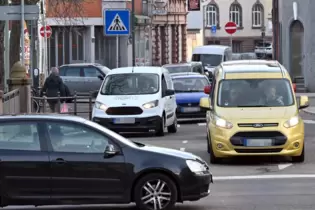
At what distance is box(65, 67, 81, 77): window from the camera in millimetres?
41406

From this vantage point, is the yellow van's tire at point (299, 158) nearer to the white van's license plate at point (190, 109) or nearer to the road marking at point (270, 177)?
the road marking at point (270, 177)

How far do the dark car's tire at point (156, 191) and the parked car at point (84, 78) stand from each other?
2887cm

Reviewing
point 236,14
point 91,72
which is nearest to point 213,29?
point 236,14

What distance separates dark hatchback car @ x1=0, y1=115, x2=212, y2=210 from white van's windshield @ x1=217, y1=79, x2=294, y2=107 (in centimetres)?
638

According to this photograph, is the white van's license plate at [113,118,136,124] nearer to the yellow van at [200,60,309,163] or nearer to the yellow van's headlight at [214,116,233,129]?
the yellow van at [200,60,309,163]

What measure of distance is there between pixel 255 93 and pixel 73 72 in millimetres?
23589

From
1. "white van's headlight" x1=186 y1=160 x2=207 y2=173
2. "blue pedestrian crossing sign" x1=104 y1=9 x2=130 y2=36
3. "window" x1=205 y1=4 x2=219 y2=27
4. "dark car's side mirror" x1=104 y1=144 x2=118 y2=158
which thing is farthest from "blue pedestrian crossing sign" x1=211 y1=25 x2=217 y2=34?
"dark car's side mirror" x1=104 y1=144 x2=118 y2=158

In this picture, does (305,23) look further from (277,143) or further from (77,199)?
(77,199)

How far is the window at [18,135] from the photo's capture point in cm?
1207

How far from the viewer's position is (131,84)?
24734mm

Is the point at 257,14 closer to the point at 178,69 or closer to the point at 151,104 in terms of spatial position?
the point at 178,69

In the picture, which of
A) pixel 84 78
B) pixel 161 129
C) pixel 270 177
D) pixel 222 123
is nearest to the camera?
pixel 270 177

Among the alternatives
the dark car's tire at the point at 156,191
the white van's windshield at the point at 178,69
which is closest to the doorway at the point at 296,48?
the white van's windshield at the point at 178,69

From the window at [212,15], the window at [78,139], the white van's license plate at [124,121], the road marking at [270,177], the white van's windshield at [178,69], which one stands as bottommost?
the road marking at [270,177]
